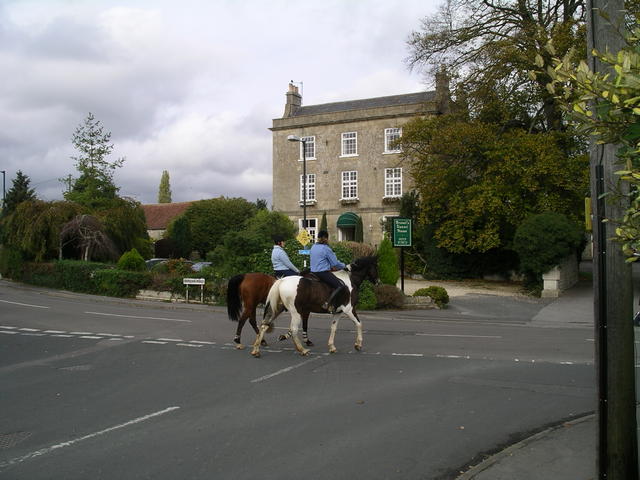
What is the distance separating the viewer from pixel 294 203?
49.5 m

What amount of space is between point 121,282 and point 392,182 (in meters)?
26.0

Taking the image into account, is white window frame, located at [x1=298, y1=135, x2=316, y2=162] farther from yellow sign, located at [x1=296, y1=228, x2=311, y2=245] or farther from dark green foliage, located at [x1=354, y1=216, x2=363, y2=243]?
yellow sign, located at [x1=296, y1=228, x2=311, y2=245]

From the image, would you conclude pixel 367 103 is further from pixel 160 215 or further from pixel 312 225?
pixel 160 215

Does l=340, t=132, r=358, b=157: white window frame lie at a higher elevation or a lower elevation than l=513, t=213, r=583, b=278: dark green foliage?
→ higher

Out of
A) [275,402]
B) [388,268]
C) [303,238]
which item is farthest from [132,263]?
[275,402]

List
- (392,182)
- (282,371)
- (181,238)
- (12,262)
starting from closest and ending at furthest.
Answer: (282,371) → (12,262) → (392,182) → (181,238)

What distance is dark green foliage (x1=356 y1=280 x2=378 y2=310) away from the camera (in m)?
21.0

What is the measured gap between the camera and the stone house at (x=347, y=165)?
150 ft

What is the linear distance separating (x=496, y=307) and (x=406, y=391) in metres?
15.5

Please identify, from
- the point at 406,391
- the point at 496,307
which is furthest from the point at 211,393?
the point at 496,307

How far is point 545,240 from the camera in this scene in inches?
965

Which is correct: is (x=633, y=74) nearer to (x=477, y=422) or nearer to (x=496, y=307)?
(x=477, y=422)

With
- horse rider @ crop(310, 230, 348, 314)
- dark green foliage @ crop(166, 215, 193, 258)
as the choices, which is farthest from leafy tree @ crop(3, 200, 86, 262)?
horse rider @ crop(310, 230, 348, 314)

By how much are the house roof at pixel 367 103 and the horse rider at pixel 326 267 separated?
35.6 meters
